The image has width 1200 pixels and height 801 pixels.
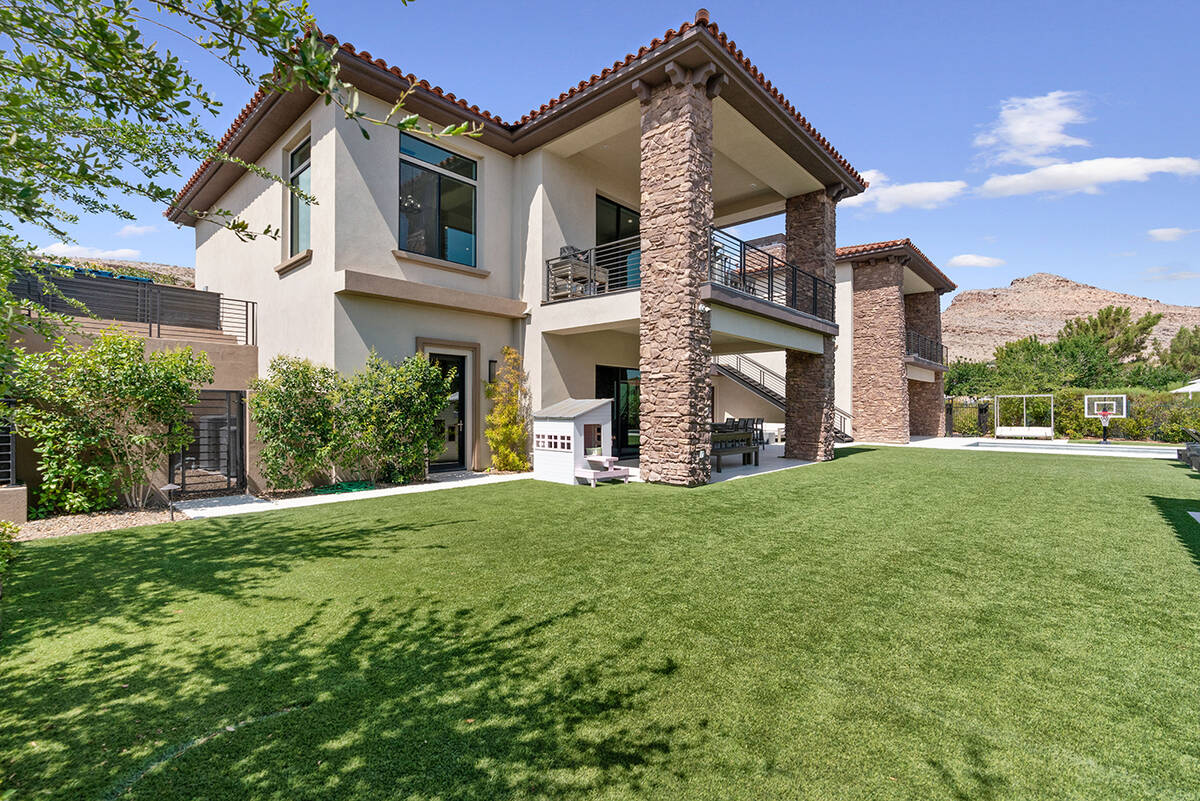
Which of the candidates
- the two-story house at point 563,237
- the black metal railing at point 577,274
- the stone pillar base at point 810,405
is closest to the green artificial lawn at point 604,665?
the two-story house at point 563,237

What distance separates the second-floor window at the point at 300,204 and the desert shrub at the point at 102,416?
415 cm

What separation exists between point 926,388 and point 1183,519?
769 inches

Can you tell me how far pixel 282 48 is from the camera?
207 cm

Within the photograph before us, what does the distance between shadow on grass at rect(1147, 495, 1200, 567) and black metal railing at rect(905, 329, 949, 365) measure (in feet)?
44.7

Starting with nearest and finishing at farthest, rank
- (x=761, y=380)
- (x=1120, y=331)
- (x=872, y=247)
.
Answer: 1. (x=872, y=247)
2. (x=761, y=380)
3. (x=1120, y=331)

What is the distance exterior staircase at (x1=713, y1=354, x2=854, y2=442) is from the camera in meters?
20.2

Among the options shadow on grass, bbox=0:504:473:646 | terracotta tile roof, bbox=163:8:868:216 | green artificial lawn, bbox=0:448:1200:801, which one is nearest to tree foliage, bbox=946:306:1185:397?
terracotta tile roof, bbox=163:8:868:216

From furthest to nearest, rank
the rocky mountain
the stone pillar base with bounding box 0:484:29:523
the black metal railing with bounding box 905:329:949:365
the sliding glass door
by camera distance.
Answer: the rocky mountain
the black metal railing with bounding box 905:329:949:365
the sliding glass door
the stone pillar base with bounding box 0:484:29:523

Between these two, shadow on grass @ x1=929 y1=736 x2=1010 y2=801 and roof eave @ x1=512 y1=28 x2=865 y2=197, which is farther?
roof eave @ x1=512 y1=28 x2=865 y2=197

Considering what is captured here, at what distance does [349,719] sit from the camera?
2.44 m

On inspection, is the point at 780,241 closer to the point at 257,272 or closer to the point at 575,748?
the point at 257,272

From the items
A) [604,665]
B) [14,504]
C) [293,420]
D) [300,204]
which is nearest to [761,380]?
[300,204]

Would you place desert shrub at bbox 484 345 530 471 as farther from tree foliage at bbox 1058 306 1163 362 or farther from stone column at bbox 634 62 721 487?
tree foliage at bbox 1058 306 1163 362

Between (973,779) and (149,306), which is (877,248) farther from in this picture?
(149,306)
